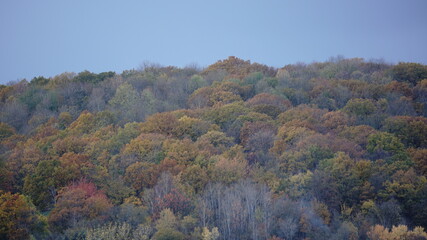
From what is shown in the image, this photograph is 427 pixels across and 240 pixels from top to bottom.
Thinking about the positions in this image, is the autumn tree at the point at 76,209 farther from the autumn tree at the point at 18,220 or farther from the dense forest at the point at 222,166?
the autumn tree at the point at 18,220

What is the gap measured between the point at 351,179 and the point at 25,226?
25553mm

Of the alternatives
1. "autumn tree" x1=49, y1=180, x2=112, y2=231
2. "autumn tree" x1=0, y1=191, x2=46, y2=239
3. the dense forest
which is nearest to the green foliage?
the dense forest

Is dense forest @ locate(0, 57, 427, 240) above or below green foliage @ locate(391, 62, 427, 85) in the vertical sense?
below

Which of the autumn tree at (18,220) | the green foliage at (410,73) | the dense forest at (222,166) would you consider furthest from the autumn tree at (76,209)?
the green foliage at (410,73)

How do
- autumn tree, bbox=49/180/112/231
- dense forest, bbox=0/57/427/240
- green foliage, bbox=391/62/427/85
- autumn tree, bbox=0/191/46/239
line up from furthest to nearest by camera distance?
1. green foliage, bbox=391/62/427/85
2. dense forest, bbox=0/57/427/240
3. autumn tree, bbox=49/180/112/231
4. autumn tree, bbox=0/191/46/239

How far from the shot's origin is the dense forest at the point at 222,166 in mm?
34594

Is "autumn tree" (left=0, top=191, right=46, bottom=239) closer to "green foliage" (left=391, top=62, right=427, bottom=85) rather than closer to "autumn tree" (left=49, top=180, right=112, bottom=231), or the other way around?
"autumn tree" (left=49, top=180, right=112, bottom=231)

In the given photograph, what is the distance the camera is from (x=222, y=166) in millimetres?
42281

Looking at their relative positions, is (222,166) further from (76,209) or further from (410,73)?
(410,73)

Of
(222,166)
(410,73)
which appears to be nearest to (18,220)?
(222,166)

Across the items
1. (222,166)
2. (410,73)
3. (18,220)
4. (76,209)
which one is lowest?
(76,209)

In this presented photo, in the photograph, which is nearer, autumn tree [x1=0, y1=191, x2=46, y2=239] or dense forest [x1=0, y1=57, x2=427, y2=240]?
autumn tree [x1=0, y1=191, x2=46, y2=239]

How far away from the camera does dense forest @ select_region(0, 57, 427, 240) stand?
113 feet

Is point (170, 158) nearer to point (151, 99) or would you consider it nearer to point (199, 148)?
point (199, 148)
